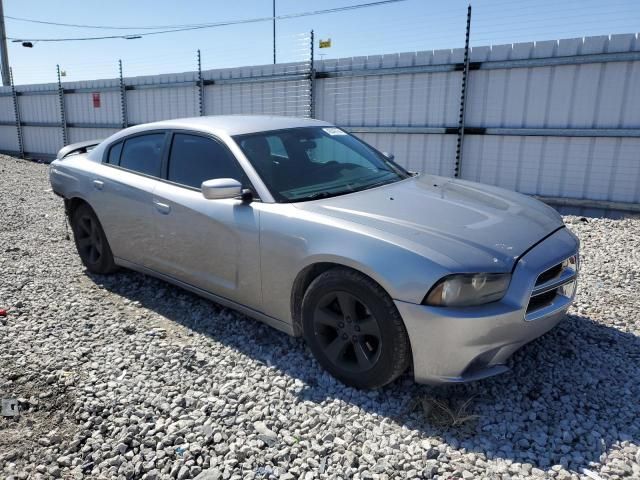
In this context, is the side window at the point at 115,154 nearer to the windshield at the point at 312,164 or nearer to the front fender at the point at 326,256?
the windshield at the point at 312,164

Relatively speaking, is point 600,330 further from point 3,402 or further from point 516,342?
point 3,402

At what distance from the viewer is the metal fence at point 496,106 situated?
718 centimetres

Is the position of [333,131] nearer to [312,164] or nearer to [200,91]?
[312,164]

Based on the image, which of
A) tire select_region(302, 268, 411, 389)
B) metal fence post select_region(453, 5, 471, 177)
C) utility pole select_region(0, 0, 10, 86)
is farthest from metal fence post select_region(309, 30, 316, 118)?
utility pole select_region(0, 0, 10, 86)

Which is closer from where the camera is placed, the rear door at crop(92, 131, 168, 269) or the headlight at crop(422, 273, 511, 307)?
the headlight at crop(422, 273, 511, 307)

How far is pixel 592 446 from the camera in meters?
2.51

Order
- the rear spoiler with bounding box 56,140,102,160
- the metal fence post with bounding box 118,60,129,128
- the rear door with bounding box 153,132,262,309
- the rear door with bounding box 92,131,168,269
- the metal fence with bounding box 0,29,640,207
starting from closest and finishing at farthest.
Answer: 1. the rear door with bounding box 153,132,262,309
2. the rear door with bounding box 92,131,168,269
3. the rear spoiler with bounding box 56,140,102,160
4. the metal fence with bounding box 0,29,640,207
5. the metal fence post with bounding box 118,60,129,128

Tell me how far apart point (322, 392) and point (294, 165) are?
5.20 ft

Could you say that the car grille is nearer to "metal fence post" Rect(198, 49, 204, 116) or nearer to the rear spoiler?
the rear spoiler

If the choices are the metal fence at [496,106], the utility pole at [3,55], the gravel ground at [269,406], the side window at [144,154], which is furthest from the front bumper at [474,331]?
the utility pole at [3,55]

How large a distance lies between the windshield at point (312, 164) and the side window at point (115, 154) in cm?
152

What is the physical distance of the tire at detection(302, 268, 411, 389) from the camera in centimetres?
271

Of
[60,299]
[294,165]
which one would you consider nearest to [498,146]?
[294,165]

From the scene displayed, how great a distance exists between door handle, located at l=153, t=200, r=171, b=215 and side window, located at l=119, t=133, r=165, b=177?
0.27 meters
